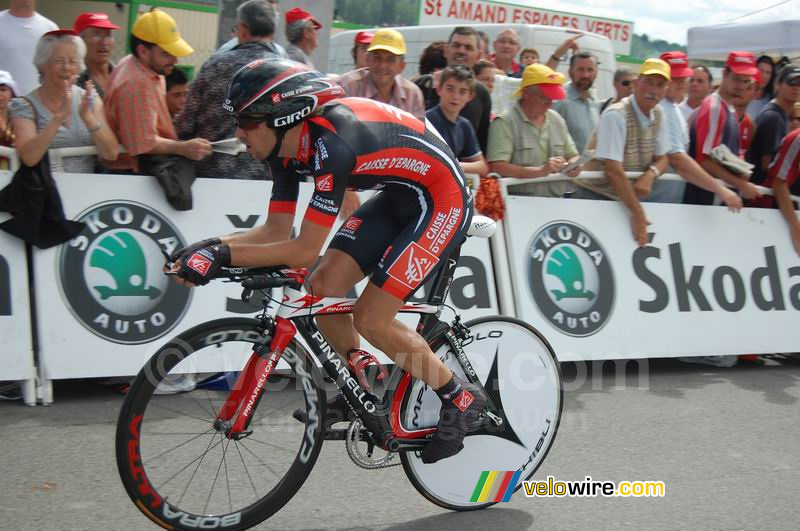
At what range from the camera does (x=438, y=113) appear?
6973 millimetres

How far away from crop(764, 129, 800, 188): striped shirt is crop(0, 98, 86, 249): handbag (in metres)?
5.74

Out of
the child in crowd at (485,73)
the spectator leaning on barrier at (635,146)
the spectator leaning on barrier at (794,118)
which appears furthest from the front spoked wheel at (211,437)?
the spectator leaning on barrier at (794,118)

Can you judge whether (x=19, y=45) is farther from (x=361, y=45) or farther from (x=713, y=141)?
(x=713, y=141)

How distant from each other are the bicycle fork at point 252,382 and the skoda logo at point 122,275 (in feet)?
6.98

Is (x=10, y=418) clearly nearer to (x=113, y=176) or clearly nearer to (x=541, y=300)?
(x=113, y=176)

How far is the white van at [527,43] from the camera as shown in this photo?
13.9 metres

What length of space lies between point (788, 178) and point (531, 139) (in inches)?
96.4

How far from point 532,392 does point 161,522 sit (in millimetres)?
1857

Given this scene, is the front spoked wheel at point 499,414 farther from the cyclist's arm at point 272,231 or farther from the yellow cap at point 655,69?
the yellow cap at point 655,69

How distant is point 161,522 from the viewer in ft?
12.0

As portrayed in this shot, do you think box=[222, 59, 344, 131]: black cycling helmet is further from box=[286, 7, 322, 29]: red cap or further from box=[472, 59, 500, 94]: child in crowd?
box=[472, 59, 500, 94]: child in crowd

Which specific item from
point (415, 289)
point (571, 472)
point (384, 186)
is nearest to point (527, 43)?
point (571, 472)

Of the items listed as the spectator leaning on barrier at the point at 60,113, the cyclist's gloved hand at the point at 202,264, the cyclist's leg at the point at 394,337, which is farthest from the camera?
the spectator leaning on barrier at the point at 60,113

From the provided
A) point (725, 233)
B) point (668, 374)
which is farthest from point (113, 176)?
point (725, 233)
